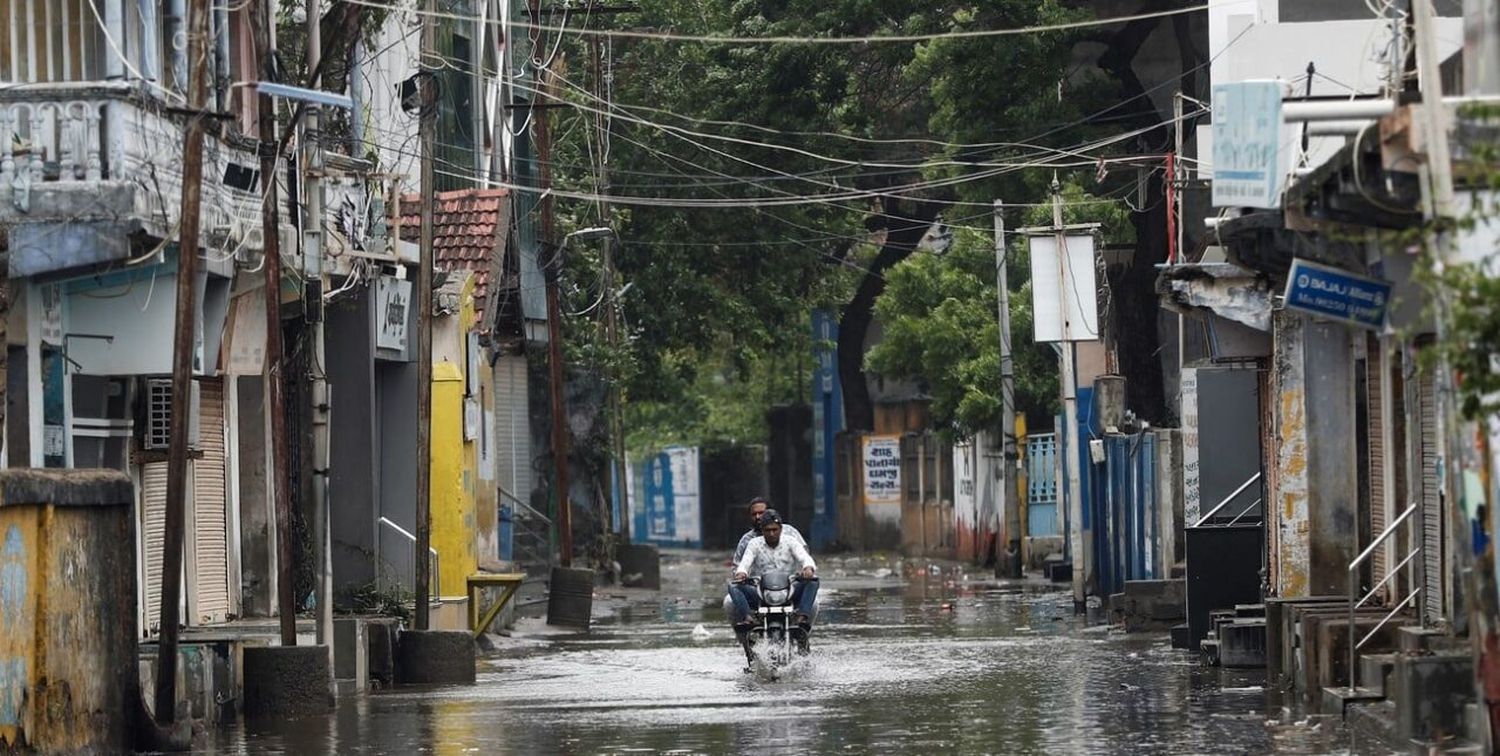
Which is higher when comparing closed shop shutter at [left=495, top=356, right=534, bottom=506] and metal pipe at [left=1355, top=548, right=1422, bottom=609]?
closed shop shutter at [left=495, top=356, right=534, bottom=506]

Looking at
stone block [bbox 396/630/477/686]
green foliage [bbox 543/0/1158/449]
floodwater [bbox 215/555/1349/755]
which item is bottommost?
floodwater [bbox 215/555/1349/755]

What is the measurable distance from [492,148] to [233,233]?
18.4m

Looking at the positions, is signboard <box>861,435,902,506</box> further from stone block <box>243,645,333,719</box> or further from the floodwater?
stone block <box>243,645,333,719</box>

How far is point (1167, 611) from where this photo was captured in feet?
100

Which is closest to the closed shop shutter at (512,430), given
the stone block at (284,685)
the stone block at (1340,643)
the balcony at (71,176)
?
the stone block at (284,685)

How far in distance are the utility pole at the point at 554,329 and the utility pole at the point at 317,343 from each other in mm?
14211

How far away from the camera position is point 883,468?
60531 mm

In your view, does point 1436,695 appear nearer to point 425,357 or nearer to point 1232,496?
point 1232,496

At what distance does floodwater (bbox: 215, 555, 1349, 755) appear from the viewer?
56.6 ft

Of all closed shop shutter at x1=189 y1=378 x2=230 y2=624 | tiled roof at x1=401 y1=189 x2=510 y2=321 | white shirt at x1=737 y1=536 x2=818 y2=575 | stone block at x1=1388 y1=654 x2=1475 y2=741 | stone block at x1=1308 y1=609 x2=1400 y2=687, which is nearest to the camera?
Answer: stone block at x1=1388 y1=654 x2=1475 y2=741

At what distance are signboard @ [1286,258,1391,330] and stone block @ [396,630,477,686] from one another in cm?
1057

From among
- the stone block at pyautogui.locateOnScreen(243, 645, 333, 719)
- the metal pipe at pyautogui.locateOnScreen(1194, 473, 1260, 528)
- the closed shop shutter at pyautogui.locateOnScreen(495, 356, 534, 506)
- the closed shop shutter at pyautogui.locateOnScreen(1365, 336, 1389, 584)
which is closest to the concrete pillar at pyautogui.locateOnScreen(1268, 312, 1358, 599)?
the closed shop shutter at pyautogui.locateOnScreen(1365, 336, 1389, 584)

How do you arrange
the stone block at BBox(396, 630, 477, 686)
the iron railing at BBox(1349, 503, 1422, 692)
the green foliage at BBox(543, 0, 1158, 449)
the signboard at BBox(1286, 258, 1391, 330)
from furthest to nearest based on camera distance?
the green foliage at BBox(543, 0, 1158, 449) → the stone block at BBox(396, 630, 477, 686) → the iron railing at BBox(1349, 503, 1422, 692) → the signboard at BBox(1286, 258, 1391, 330)

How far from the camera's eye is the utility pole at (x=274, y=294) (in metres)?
20.9
